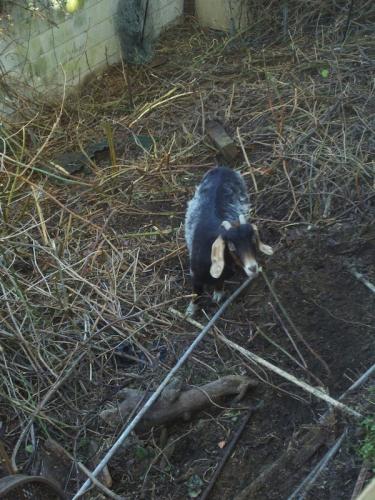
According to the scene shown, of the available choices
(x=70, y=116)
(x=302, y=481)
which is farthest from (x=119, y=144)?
(x=302, y=481)

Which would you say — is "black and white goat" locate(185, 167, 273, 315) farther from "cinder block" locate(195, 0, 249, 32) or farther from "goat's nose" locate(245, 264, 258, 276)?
"cinder block" locate(195, 0, 249, 32)

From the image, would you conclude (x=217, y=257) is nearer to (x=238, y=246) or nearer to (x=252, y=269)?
(x=238, y=246)

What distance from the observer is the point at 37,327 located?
213 inches

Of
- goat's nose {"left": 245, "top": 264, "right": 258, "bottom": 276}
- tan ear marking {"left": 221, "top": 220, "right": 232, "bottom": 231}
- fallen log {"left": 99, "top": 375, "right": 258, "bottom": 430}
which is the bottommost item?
fallen log {"left": 99, "top": 375, "right": 258, "bottom": 430}

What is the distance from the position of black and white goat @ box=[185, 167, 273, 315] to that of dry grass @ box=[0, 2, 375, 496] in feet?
0.96

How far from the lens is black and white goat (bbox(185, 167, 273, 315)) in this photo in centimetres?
503

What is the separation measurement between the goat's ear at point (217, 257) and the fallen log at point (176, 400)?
75cm

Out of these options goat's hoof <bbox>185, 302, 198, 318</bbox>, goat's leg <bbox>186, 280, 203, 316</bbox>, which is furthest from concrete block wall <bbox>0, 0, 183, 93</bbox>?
goat's hoof <bbox>185, 302, 198, 318</bbox>

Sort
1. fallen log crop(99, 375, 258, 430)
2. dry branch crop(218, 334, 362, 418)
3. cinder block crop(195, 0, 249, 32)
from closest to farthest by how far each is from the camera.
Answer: dry branch crop(218, 334, 362, 418)
fallen log crop(99, 375, 258, 430)
cinder block crop(195, 0, 249, 32)

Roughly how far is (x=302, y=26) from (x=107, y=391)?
595 cm

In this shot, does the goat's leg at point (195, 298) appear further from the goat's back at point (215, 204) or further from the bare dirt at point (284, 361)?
the goat's back at point (215, 204)

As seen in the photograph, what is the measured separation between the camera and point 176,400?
180 inches

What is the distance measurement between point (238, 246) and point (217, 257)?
0.17 meters

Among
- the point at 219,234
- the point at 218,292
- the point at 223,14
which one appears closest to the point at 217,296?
the point at 218,292
